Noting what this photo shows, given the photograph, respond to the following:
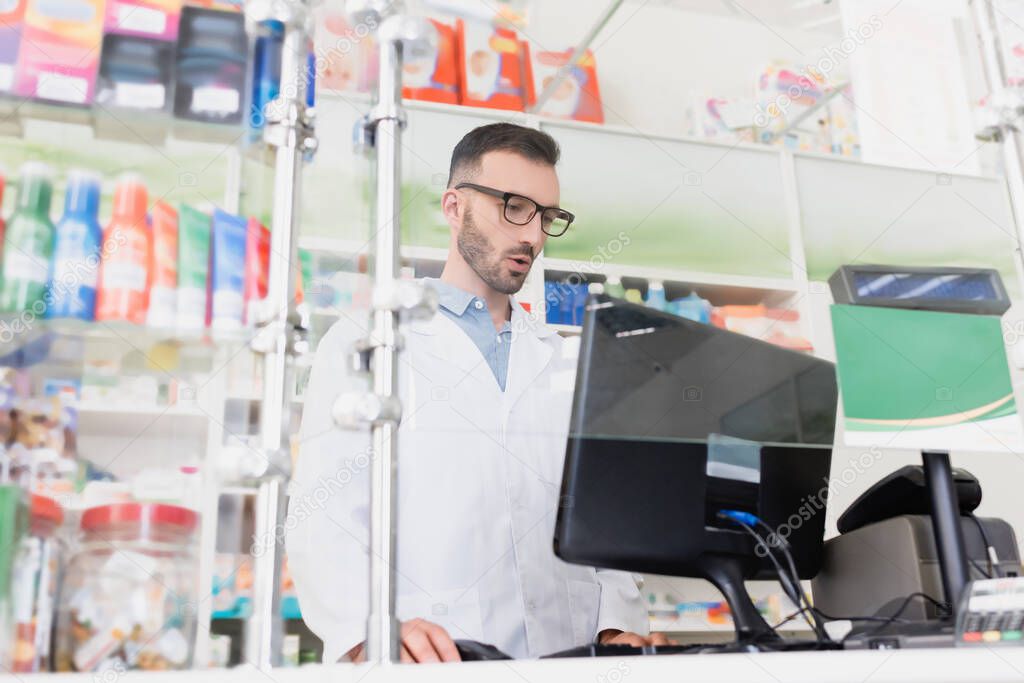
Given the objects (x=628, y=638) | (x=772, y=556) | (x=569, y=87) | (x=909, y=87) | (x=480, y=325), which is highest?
(x=569, y=87)

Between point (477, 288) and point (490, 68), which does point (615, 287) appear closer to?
point (477, 288)

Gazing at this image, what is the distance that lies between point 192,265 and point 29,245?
0.51ft

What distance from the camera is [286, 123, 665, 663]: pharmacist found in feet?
4.20

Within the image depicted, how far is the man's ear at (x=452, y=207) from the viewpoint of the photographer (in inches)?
51.4

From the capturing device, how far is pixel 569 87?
2053 mm

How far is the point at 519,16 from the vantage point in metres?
1.88

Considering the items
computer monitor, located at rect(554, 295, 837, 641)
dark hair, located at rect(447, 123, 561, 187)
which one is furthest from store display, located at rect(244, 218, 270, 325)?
dark hair, located at rect(447, 123, 561, 187)

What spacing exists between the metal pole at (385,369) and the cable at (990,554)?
0.78 meters

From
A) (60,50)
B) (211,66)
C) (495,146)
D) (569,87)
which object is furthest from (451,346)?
(569,87)

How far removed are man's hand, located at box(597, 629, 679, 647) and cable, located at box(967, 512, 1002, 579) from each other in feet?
1.32

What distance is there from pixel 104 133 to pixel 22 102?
0.09m

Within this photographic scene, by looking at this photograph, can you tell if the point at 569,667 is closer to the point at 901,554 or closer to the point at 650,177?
the point at 901,554

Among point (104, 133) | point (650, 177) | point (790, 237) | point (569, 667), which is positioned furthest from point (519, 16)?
point (569, 667)

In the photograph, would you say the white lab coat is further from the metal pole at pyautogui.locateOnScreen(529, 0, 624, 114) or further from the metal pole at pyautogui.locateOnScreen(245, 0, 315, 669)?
the metal pole at pyautogui.locateOnScreen(529, 0, 624, 114)
